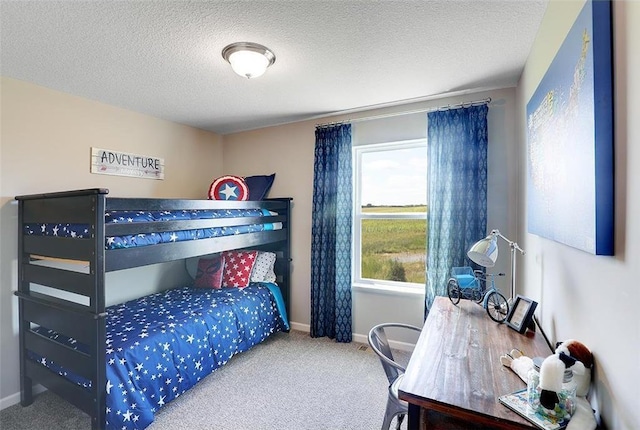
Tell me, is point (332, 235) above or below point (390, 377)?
above

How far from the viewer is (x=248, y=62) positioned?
74.3 inches

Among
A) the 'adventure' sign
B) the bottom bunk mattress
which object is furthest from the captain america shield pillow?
the bottom bunk mattress

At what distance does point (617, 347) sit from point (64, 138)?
3.44 meters

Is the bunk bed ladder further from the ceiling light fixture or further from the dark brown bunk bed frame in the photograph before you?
the ceiling light fixture

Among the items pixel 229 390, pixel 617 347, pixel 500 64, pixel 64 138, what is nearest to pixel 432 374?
pixel 617 347

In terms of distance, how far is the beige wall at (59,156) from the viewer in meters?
2.20

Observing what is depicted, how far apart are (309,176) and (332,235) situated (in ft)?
2.31

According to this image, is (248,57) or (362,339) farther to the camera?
(362,339)

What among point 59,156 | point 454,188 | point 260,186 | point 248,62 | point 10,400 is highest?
point 248,62

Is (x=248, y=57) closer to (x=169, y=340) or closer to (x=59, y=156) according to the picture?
(x=59, y=156)

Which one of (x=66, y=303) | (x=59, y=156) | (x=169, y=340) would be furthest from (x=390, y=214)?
(x=59, y=156)

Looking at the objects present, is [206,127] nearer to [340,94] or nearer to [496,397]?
[340,94]

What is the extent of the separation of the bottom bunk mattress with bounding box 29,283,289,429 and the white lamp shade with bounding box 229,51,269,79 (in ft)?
5.98

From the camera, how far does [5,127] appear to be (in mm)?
2178
